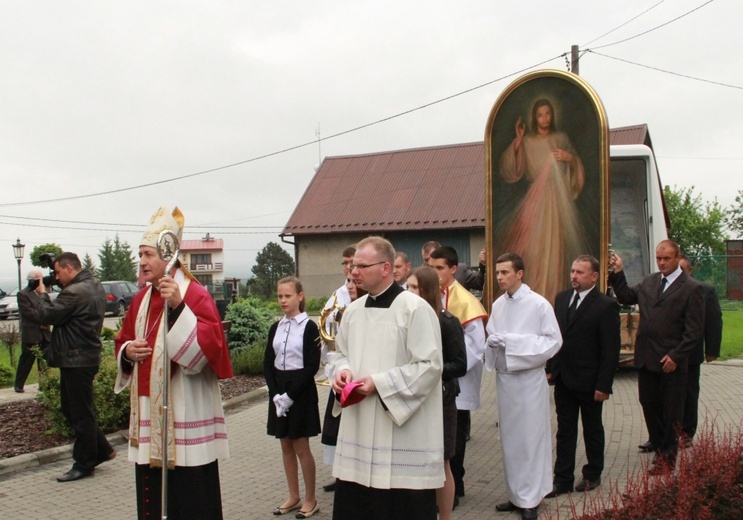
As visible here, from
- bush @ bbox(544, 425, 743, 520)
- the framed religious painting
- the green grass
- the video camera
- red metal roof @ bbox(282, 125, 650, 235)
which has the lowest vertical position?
the green grass

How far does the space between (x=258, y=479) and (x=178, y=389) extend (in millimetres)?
2970

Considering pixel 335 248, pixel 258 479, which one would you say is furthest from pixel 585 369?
pixel 335 248

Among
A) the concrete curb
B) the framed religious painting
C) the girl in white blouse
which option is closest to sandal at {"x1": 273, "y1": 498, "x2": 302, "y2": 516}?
the girl in white blouse

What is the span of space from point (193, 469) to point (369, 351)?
136 cm

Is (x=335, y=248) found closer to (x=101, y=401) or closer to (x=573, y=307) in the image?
(x=101, y=401)

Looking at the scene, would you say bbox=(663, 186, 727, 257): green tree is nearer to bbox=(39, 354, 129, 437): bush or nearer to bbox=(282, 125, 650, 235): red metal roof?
bbox=(282, 125, 650, 235): red metal roof

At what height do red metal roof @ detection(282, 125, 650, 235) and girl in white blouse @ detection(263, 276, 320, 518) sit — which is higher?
red metal roof @ detection(282, 125, 650, 235)

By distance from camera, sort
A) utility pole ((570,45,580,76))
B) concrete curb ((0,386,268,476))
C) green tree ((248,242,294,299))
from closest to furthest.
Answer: concrete curb ((0,386,268,476)) < utility pole ((570,45,580,76)) < green tree ((248,242,294,299))

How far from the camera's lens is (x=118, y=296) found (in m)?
33.1

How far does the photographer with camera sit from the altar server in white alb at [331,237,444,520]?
7683 millimetres

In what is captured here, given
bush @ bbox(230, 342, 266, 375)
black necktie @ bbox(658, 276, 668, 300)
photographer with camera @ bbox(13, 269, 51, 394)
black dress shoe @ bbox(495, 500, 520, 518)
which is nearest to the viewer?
black dress shoe @ bbox(495, 500, 520, 518)

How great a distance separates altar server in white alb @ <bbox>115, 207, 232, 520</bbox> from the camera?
4648mm

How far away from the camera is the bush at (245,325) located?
46.0 ft

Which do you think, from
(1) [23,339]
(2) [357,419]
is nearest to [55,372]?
(1) [23,339]
